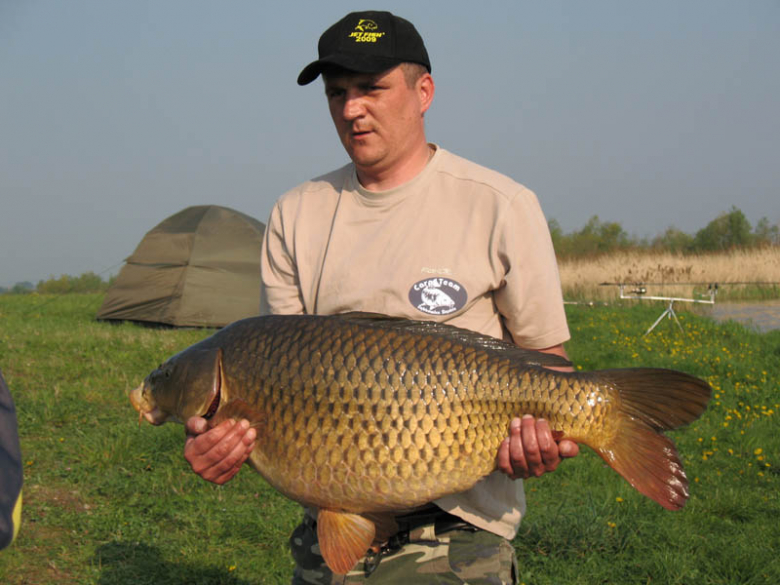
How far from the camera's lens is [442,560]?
2.33m

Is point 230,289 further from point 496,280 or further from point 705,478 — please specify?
point 496,280

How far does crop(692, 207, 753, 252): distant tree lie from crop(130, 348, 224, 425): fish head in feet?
106

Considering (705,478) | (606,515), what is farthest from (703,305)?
(606,515)

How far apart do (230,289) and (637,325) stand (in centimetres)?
637

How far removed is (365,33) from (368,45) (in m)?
0.05

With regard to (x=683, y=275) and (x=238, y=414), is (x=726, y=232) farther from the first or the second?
(x=238, y=414)

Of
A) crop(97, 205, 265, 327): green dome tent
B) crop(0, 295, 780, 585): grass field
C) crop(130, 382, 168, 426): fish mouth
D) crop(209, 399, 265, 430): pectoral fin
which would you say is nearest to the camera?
crop(209, 399, 265, 430): pectoral fin

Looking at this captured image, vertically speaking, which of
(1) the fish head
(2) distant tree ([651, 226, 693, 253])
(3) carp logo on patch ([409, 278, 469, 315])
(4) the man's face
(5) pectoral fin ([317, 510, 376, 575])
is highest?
(4) the man's face

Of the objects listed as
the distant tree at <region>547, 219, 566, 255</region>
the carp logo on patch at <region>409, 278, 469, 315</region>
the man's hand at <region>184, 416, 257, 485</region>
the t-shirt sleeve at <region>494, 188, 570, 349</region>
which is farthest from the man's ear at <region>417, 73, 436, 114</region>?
the distant tree at <region>547, 219, 566, 255</region>

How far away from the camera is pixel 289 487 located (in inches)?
85.7

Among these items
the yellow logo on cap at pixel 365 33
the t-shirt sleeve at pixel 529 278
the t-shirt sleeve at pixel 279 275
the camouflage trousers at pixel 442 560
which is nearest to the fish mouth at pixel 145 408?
the t-shirt sleeve at pixel 279 275

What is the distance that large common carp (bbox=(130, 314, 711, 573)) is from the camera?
2.10m

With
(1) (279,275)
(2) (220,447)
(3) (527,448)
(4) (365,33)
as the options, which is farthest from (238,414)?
(4) (365,33)

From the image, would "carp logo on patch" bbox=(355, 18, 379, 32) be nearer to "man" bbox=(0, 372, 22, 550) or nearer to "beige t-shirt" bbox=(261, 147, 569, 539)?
"beige t-shirt" bbox=(261, 147, 569, 539)
